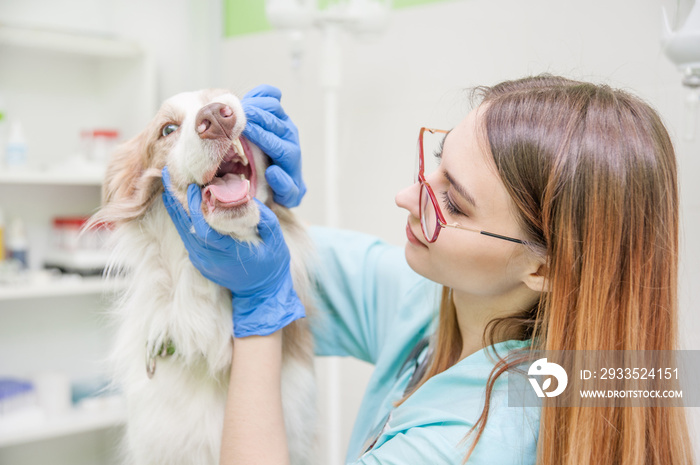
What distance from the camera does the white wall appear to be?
1.16 metres

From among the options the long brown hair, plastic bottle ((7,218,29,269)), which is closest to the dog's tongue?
the long brown hair

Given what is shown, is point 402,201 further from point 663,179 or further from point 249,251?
point 663,179

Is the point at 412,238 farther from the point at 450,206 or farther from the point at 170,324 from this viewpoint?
the point at 170,324

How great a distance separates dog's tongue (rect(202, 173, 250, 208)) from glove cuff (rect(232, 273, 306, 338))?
0.18m

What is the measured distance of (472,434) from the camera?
2.42 ft

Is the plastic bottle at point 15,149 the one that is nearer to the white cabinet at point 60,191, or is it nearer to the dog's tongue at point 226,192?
the white cabinet at point 60,191

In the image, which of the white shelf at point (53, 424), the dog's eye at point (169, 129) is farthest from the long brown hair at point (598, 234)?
the white shelf at point (53, 424)

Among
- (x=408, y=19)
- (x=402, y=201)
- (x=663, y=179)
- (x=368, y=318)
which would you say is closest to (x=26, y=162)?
(x=408, y=19)

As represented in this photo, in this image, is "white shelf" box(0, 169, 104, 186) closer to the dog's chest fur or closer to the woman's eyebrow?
the dog's chest fur

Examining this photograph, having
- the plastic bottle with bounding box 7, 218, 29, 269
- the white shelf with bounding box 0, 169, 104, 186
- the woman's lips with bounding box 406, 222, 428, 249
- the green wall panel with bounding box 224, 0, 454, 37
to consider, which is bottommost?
the plastic bottle with bounding box 7, 218, 29, 269

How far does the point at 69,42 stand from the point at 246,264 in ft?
5.50

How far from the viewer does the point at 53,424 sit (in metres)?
2.06

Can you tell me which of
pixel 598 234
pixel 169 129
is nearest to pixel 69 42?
pixel 169 129

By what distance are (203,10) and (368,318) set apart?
1676 mm
